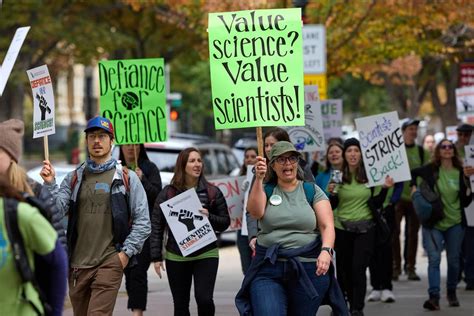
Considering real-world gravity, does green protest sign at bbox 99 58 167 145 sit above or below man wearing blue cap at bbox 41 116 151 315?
above

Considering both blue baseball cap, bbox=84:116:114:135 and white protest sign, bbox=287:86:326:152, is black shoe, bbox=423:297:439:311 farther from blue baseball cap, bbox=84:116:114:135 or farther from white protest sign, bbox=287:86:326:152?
blue baseball cap, bbox=84:116:114:135

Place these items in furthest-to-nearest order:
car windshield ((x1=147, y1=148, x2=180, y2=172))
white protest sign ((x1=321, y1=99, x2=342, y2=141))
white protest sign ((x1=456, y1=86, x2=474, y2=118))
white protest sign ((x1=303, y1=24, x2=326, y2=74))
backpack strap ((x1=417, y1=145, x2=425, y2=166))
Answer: car windshield ((x1=147, y1=148, x2=180, y2=172)) → white protest sign ((x1=456, y1=86, x2=474, y2=118)) → white protest sign ((x1=303, y1=24, x2=326, y2=74)) → white protest sign ((x1=321, y1=99, x2=342, y2=141)) → backpack strap ((x1=417, y1=145, x2=425, y2=166))

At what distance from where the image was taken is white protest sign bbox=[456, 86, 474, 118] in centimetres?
1859

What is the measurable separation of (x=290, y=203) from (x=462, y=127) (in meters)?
7.30

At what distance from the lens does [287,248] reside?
324 inches

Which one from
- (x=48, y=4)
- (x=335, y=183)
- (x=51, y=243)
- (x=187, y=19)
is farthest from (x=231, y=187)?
(x=48, y=4)

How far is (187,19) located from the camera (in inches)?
1087

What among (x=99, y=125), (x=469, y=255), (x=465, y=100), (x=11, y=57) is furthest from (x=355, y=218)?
(x=465, y=100)

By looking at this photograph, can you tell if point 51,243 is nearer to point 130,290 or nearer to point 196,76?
point 130,290

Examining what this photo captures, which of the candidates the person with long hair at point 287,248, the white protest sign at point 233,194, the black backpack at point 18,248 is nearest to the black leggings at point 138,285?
the white protest sign at point 233,194

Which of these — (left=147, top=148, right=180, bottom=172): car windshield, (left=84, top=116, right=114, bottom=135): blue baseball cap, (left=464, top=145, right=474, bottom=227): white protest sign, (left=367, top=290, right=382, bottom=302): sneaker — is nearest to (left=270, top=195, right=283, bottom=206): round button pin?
(left=84, top=116, right=114, bottom=135): blue baseball cap

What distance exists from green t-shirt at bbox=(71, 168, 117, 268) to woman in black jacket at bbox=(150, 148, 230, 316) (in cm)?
129

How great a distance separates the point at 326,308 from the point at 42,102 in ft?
14.9

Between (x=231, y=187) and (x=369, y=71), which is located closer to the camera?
(x=231, y=187)
